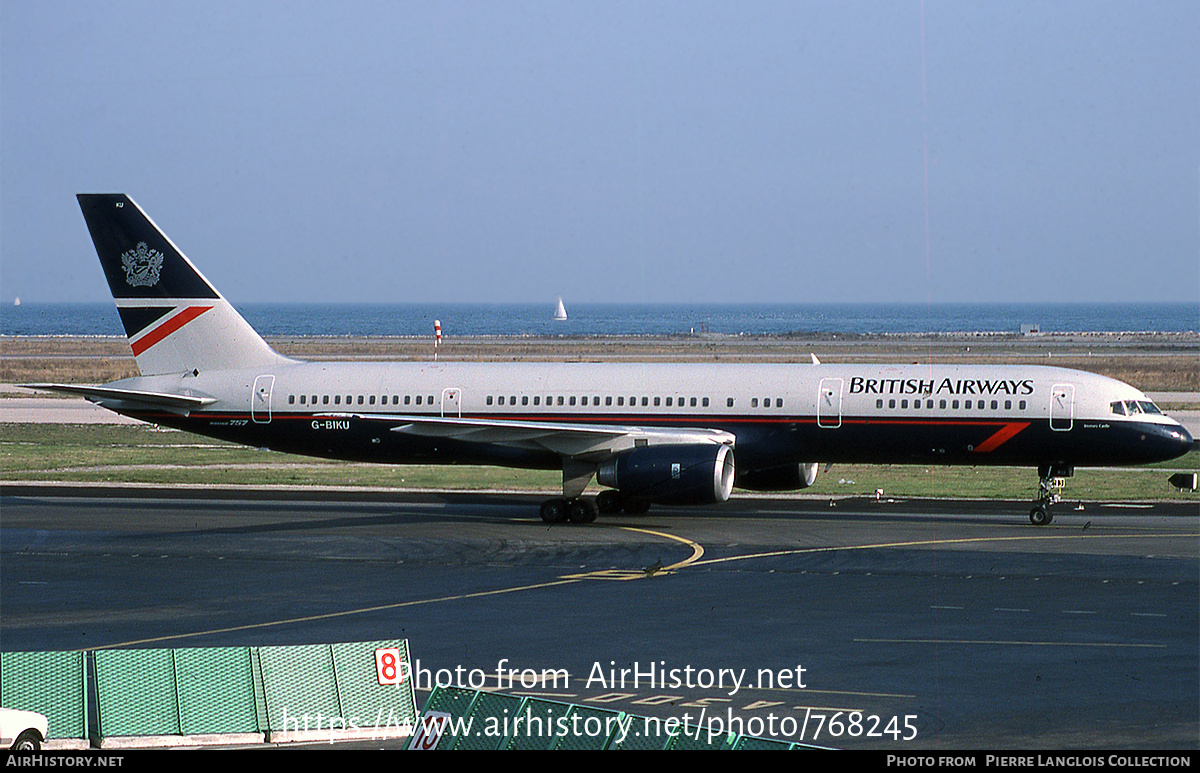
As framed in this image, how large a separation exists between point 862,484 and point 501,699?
38215 mm

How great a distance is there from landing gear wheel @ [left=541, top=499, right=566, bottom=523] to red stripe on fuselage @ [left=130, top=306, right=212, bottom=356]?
43.8 feet

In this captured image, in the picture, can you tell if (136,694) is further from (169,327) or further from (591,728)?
(169,327)

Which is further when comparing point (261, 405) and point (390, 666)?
point (261, 405)

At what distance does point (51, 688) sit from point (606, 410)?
25.8 m

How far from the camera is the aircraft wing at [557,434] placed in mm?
39375

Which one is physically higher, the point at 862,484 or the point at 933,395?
the point at 933,395

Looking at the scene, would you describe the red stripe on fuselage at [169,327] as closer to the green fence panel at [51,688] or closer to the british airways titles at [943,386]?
the british airways titles at [943,386]

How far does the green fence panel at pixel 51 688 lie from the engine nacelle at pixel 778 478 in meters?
26.4

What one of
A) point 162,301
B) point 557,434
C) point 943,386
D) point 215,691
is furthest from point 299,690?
point 162,301

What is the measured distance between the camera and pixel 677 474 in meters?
37.6

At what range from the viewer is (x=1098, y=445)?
3862 cm

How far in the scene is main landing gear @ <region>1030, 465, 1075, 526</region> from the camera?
38.9 meters
